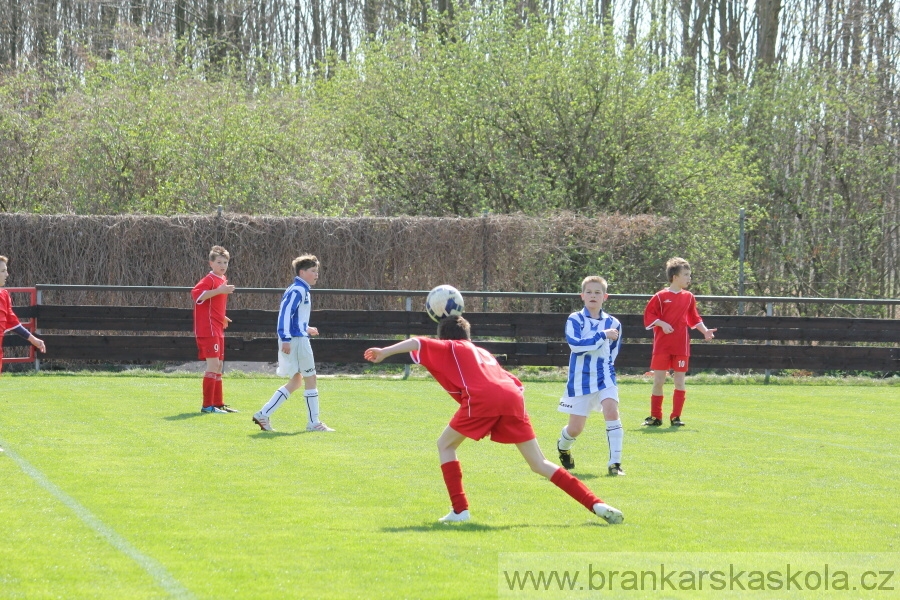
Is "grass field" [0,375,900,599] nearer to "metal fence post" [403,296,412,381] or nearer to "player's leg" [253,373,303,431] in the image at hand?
"player's leg" [253,373,303,431]

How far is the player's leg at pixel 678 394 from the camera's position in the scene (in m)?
11.7

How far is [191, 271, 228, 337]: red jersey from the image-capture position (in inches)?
489

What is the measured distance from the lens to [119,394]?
46.3ft

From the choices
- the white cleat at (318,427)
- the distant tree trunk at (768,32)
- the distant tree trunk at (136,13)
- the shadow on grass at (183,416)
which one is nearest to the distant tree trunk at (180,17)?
the distant tree trunk at (136,13)

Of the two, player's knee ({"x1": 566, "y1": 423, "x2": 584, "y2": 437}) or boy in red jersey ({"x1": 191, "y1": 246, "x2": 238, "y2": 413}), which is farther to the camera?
boy in red jersey ({"x1": 191, "y1": 246, "x2": 238, "y2": 413})

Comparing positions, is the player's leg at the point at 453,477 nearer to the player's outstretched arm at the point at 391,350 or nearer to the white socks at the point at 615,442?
the player's outstretched arm at the point at 391,350

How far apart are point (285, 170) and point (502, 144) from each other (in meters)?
4.35

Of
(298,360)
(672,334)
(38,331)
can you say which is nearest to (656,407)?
(672,334)

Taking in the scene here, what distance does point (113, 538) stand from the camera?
593cm

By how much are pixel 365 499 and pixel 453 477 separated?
912 mm

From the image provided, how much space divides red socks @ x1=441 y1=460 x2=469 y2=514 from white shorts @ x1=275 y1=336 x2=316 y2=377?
4650 millimetres

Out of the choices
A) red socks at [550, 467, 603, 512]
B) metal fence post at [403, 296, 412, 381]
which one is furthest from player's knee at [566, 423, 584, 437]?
metal fence post at [403, 296, 412, 381]

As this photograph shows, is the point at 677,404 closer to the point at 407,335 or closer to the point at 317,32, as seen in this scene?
the point at 407,335

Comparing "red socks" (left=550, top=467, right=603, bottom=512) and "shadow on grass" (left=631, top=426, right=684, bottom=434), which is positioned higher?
"red socks" (left=550, top=467, right=603, bottom=512)
